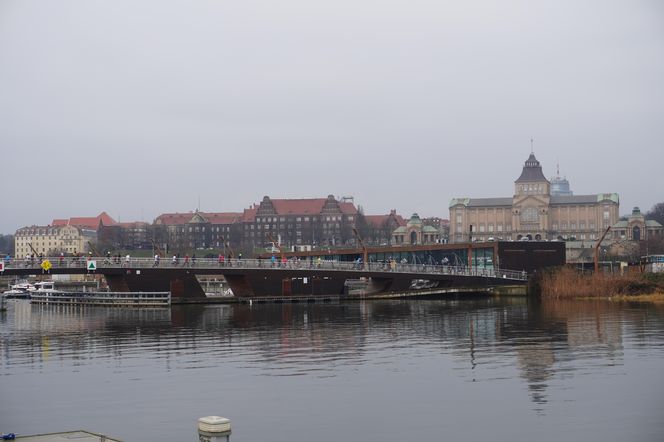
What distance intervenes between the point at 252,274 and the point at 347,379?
50109mm

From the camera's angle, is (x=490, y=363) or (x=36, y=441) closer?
(x=36, y=441)

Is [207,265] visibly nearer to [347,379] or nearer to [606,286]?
[606,286]

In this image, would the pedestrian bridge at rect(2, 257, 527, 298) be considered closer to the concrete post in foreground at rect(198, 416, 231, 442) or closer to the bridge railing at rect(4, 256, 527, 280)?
the bridge railing at rect(4, 256, 527, 280)

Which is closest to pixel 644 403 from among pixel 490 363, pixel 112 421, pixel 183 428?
pixel 490 363

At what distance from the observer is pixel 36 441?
17250 millimetres

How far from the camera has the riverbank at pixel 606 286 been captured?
7312cm

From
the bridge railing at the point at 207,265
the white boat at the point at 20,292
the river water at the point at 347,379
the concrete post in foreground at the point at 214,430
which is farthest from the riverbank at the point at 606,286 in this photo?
the concrete post in foreground at the point at 214,430

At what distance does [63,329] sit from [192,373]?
78.6ft

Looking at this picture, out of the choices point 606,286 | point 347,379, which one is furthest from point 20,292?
point 347,379

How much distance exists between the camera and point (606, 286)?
248 feet

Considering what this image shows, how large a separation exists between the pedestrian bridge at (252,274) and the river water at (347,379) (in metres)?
22.3

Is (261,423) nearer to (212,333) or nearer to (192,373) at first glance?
(192,373)

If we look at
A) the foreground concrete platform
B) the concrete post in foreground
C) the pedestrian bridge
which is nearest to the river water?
the foreground concrete platform

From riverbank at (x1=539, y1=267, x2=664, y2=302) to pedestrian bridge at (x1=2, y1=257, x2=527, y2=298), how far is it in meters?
8.75
